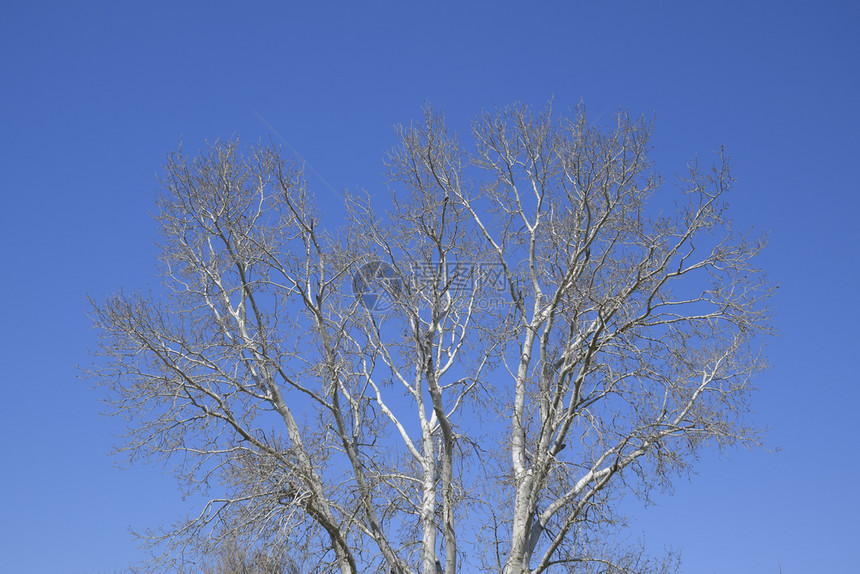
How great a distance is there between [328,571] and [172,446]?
9.56 ft

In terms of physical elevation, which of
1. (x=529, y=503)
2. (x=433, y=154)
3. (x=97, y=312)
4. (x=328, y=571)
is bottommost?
(x=328, y=571)

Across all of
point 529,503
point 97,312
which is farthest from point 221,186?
point 529,503

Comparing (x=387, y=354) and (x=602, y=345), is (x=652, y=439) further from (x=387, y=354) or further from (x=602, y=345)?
(x=387, y=354)

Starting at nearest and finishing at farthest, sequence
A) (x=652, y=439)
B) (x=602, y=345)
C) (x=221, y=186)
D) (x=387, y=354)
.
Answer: (x=652, y=439), (x=602, y=345), (x=221, y=186), (x=387, y=354)

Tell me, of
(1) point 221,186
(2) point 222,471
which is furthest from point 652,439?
(1) point 221,186

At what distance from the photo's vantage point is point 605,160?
12055 mm

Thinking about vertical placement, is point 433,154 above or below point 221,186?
above

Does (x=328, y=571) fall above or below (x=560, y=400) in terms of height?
below

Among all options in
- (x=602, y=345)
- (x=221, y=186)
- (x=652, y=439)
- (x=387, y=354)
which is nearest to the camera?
(x=652, y=439)

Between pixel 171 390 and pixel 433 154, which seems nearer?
pixel 171 390

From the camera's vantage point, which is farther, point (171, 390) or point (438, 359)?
point (438, 359)

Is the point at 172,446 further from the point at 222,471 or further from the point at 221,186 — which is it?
the point at 221,186

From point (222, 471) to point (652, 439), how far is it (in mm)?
6128

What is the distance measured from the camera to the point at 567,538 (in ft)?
38.2
